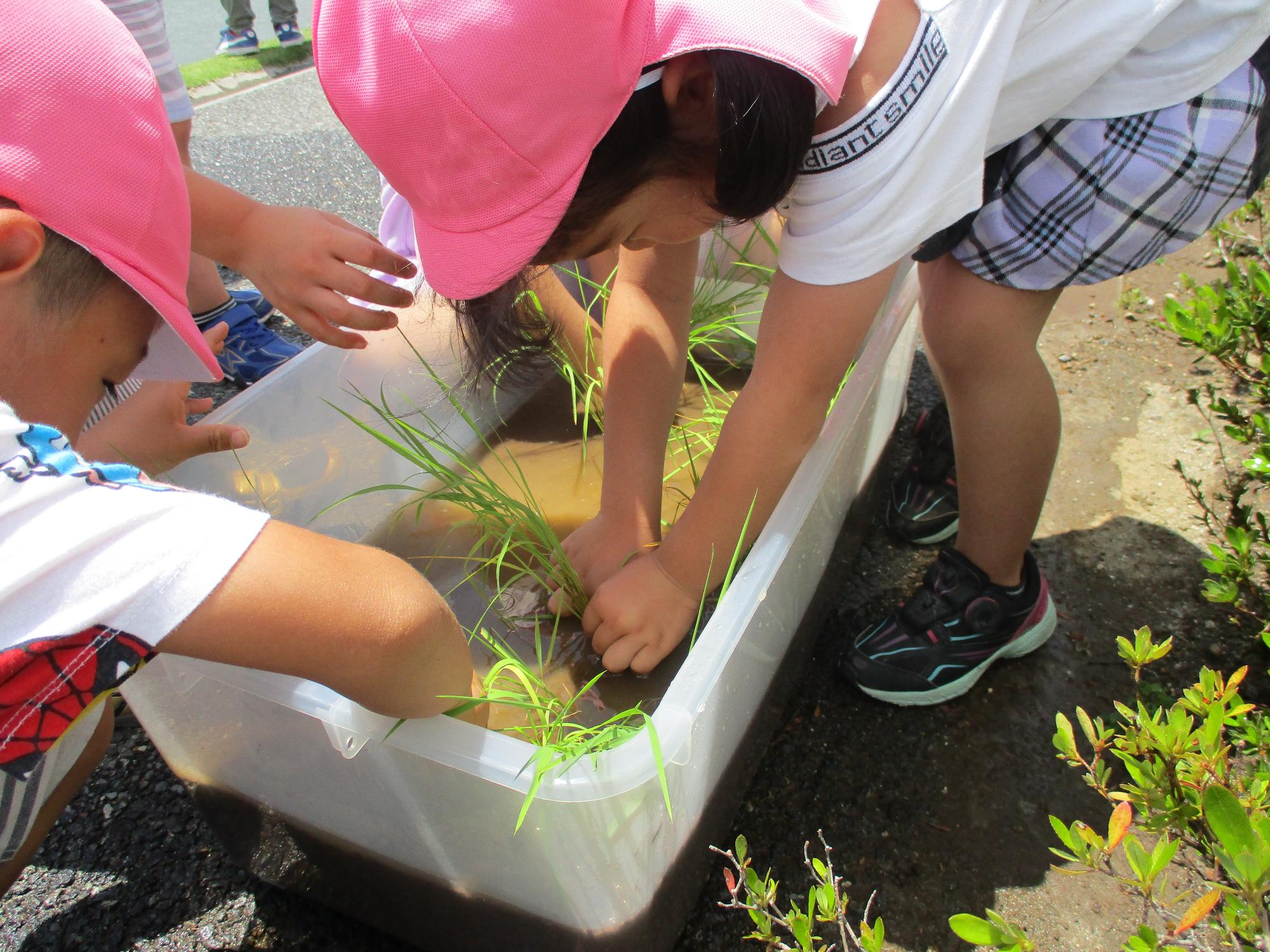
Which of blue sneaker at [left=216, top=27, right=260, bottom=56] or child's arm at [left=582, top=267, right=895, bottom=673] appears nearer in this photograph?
child's arm at [left=582, top=267, right=895, bottom=673]

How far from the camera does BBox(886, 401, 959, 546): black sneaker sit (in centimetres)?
146

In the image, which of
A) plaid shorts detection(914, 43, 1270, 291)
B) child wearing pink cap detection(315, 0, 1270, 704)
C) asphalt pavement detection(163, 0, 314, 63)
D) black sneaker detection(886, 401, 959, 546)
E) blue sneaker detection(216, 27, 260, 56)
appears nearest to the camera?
child wearing pink cap detection(315, 0, 1270, 704)

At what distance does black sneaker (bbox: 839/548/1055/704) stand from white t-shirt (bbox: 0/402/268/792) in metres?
0.85

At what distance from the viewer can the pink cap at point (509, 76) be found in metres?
0.66

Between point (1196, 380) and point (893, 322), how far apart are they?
0.78 meters

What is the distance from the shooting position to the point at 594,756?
74cm

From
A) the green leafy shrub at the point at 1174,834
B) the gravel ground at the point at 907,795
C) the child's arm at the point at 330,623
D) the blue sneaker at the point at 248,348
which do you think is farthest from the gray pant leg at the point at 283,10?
the green leafy shrub at the point at 1174,834

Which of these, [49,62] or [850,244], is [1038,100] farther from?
[49,62]

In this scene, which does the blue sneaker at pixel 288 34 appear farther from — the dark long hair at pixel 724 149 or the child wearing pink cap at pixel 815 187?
the dark long hair at pixel 724 149

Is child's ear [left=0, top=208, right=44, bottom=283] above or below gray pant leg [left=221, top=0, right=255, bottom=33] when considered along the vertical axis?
above

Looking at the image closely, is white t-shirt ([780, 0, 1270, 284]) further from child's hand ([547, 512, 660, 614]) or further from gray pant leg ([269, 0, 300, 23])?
gray pant leg ([269, 0, 300, 23])

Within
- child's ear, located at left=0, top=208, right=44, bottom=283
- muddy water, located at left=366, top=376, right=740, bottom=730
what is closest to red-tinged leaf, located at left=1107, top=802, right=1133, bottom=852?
muddy water, located at left=366, top=376, right=740, bottom=730

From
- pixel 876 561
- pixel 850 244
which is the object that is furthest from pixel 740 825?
pixel 850 244

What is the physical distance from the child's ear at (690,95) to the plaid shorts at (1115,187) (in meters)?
0.42
